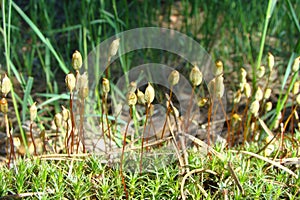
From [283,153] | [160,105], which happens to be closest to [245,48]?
[160,105]

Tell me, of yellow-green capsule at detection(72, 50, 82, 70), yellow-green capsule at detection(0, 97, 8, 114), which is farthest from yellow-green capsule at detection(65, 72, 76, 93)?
yellow-green capsule at detection(0, 97, 8, 114)

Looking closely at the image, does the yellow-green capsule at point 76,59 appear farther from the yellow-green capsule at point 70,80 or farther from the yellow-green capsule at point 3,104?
the yellow-green capsule at point 3,104

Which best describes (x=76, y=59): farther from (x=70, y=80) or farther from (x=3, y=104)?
(x=3, y=104)

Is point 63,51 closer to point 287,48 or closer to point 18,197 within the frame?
point 287,48

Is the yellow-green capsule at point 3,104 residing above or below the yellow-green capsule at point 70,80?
below

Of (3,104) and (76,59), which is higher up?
(76,59)

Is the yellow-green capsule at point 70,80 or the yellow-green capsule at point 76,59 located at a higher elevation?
the yellow-green capsule at point 76,59

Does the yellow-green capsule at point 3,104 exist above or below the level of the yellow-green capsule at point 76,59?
below

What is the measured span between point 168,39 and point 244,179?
1.42 meters

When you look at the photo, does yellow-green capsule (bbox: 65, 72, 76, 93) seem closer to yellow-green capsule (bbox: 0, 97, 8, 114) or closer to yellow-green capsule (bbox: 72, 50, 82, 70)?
yellow-green capsule (bbox: 72, 50, 82, 70)

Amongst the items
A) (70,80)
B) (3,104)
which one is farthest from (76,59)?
(3,104)

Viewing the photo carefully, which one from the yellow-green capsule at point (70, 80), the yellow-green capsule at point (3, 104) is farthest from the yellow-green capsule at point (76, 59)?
the yellow-green capsule at point (3, 104)

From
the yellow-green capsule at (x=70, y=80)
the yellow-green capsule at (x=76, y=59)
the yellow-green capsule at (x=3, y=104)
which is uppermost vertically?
the yellow-green capsule at (x=76, y=59)

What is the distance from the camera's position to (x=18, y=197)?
108 cm
